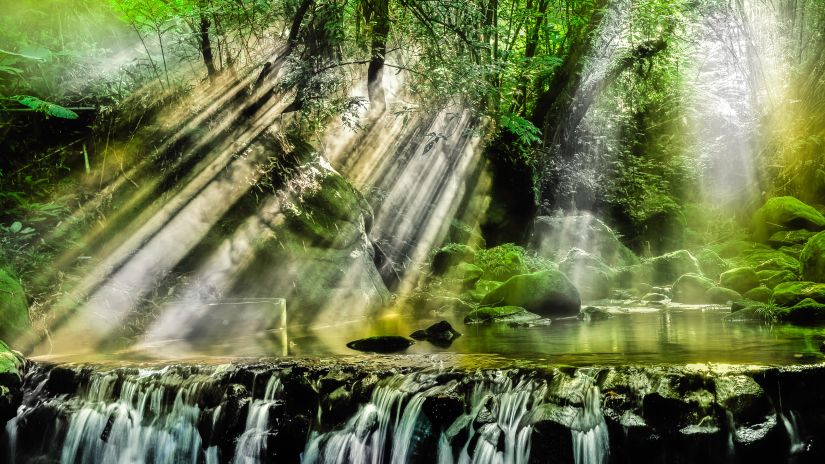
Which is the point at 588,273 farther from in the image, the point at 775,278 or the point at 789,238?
the point at 789,238

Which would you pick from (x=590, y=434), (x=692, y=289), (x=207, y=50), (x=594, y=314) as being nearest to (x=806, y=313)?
(x=594, y=314)

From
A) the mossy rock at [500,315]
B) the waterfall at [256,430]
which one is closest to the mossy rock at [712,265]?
the mossy rock at [500,315]

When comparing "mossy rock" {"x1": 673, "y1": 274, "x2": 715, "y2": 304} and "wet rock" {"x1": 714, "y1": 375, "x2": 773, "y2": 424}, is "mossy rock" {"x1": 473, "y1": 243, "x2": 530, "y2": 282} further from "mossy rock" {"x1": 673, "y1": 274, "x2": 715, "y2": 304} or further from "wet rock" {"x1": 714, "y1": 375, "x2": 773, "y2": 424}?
"wet rock" {"x1": 714, "y1": 375, "x2": 773, "y2": 424}

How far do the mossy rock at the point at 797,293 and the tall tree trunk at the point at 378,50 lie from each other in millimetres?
7002

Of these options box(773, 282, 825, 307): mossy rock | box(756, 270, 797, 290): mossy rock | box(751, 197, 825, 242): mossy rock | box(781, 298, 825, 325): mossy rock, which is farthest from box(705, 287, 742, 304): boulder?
box(751, 197, 825, 242): mossy rock

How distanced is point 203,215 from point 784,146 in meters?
19.4

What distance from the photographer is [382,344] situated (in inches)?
281

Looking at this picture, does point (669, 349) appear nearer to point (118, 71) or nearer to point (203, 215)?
point (203, 215)

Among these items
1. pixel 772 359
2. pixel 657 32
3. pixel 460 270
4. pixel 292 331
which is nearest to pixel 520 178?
pixel 460 270

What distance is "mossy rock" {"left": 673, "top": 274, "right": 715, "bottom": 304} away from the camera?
11.8 metres

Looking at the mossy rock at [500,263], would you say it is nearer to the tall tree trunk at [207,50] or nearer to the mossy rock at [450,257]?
the mossy rock at [450,257]

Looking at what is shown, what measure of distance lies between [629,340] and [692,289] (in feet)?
19.7

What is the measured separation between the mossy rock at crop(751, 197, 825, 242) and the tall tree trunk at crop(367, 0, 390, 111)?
11.5m

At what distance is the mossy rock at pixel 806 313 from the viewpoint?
25.7 ft
